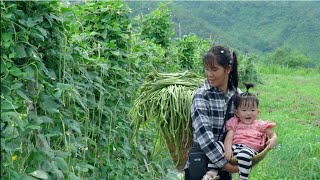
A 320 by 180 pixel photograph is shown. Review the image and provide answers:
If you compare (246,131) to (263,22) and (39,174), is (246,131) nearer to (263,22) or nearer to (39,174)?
(39,174)

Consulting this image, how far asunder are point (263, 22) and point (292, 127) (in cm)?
3036

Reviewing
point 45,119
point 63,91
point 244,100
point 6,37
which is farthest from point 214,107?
point 6,37

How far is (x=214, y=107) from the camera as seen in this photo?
3.19 m

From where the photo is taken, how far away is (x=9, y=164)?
214 cm

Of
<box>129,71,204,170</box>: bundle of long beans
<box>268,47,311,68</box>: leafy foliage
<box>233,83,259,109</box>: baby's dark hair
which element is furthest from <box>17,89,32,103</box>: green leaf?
<box>268,47,311,68</box>: leafy foliage

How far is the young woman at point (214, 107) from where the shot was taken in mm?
3119

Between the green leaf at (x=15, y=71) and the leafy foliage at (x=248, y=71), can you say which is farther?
the leafy foliage at (x=248, y=71)

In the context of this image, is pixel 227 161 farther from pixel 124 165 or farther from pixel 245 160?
pixel 124 165

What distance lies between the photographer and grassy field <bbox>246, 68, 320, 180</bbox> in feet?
18.8

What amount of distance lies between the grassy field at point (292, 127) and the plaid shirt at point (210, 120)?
8.21 ft

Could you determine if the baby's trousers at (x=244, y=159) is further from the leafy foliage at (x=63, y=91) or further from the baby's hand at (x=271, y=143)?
the leafy foliage at (x=63, y=91)

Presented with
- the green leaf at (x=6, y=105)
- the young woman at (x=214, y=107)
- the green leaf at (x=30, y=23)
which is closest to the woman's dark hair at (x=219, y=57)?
the young woman at (x=214, y=107)

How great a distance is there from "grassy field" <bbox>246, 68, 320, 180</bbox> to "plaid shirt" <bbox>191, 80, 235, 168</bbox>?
2.50 m

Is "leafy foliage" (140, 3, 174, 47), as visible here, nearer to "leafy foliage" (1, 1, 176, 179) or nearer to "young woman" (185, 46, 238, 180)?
"leafy foliage" (1, 1, 176, 179)
